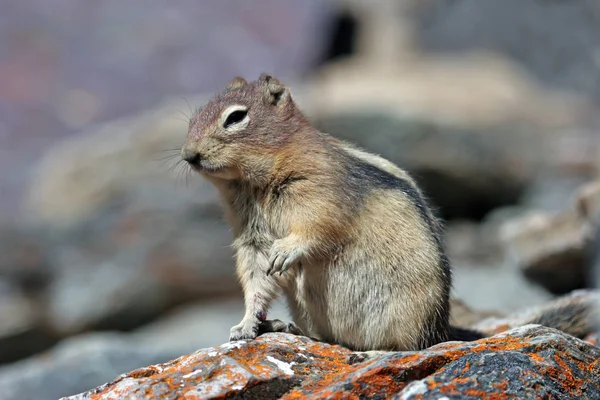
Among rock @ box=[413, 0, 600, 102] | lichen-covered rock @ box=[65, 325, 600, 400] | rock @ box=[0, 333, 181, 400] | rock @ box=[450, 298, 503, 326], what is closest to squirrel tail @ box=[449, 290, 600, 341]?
rock @ box=[450, 298, 503, 326]


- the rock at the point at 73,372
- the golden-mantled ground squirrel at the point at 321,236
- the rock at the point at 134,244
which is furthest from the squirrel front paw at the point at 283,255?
the rock at the point at 134,244

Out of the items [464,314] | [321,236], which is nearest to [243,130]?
[321,236]

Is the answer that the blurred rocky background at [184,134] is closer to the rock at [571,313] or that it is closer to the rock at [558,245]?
the rock at [558,245]

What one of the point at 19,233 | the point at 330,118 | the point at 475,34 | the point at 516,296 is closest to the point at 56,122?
the point at 19,233

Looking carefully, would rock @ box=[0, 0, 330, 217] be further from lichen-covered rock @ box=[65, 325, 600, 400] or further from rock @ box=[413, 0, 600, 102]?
lichen-covered rock @ box=[65, 325, 600, 400]

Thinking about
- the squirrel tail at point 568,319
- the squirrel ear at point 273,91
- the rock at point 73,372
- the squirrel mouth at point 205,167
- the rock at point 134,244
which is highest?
the rock at point 134,244

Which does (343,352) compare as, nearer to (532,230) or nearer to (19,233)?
(532,230)
